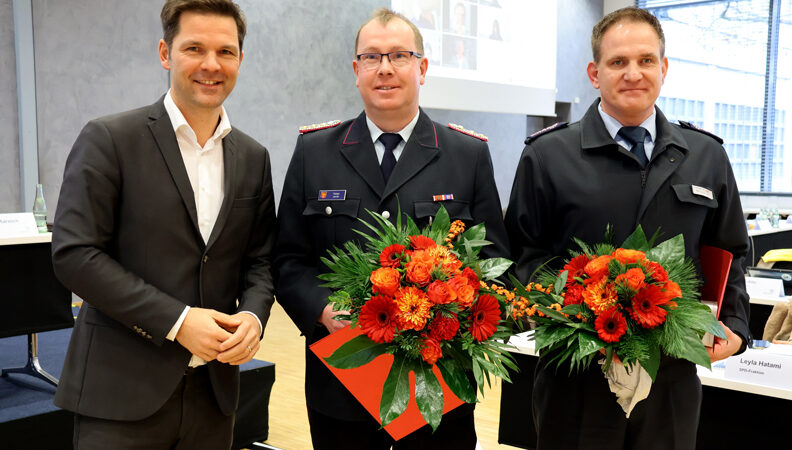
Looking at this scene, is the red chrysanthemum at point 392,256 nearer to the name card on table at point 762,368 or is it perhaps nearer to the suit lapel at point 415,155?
the suit lapel at point 415,155

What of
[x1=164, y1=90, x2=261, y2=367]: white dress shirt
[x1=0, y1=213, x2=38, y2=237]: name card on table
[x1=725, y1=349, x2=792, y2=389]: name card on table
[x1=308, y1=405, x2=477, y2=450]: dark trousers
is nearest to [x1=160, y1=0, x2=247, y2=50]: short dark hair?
[x1=164, y1=90, x2=261, y2=367]: white dress shirt

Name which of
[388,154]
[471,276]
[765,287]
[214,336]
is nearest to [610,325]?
[471,276]

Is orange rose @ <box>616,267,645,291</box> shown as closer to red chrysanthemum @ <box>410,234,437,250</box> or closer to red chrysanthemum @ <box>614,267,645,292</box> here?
red chrysanthemum @ <box>614,267,645,292</box>

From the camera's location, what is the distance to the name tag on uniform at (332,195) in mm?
1879

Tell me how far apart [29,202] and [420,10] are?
4.00m

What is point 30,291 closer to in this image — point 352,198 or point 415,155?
point 352,198

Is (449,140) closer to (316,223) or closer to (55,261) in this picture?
(316,223)

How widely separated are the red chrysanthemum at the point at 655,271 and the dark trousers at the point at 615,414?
0.32 meters

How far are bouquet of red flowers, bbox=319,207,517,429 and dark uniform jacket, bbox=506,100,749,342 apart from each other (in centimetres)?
40

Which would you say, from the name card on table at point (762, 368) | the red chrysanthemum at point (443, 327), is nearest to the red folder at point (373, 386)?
the red chrysanthemum at point (443, 327)

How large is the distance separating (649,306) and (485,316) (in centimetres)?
33

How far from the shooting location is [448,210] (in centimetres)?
187

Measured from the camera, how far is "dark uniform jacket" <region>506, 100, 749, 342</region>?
1.80 m

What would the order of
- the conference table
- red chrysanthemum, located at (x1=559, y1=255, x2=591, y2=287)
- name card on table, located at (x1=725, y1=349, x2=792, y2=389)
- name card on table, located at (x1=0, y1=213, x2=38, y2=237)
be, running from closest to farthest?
red chrysanthemum, located at (x1=559, y1=255, x2=591, y2=287) < name card on table, located at (x1=725, y1=349, x2=792, y2=389) < the conference table < name card on table, located at (x1=0, y1=213, x2=38, y2=237)
